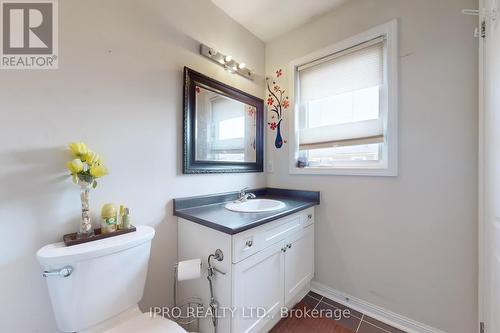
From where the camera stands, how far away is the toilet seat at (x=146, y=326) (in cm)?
88

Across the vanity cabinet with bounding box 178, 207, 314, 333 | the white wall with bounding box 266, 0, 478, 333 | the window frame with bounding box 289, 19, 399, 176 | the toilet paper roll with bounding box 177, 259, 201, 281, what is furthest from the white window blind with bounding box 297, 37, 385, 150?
the toilet paper roll with bounding box 177, 259, 201, 281

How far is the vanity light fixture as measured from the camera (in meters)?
1.53

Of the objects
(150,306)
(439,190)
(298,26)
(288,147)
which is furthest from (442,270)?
(298,26)

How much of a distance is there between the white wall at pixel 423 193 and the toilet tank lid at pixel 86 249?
1.49 m

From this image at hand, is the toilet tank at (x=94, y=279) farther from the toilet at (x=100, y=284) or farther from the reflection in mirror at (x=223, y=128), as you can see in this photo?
the reflection in mirror at (x=223, y=128)

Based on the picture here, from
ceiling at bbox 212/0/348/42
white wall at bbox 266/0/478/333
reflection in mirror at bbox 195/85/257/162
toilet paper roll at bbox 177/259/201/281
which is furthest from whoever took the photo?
ceiling at bbox 212/0/348/42

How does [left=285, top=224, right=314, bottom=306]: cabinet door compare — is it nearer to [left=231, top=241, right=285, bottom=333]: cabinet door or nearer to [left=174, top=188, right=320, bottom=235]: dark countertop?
[left=231, top=241, right=285, bottom=333]: cabinet door

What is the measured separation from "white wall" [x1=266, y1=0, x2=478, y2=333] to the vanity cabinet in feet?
1.55

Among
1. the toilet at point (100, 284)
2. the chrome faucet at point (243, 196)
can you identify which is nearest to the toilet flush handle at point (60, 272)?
the toilet at point (100, 284)

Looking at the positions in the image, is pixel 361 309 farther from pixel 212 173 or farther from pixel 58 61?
pixel 58 61

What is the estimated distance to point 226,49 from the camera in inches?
68.8

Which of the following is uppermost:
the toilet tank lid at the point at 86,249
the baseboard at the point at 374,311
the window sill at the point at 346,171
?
the window sill at the point at 346,171

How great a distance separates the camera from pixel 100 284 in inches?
34.8

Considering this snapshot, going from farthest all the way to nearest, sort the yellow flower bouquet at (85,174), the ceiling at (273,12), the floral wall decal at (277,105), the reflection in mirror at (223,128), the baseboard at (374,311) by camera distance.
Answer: the floral wall decal at (277,105) < the ceiling at (273,12) < the reflection in mirror at (223,128) < the baseboard at (374,311) < the yellow flower bouquet at (85,174)
